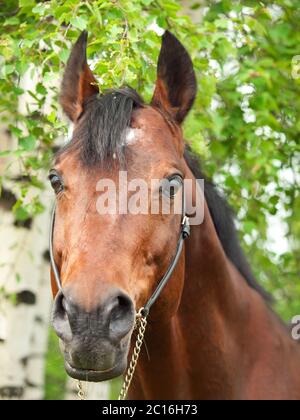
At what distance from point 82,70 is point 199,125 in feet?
4.19

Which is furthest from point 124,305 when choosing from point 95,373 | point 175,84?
point 175,84

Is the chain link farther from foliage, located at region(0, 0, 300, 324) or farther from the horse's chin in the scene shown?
foliage, located at region(0, 0, 300, 324)

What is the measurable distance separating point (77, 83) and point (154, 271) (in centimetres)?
116

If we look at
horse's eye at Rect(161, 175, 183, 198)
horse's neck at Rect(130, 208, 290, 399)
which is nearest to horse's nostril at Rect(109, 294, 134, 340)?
horse's eye at Rect(161, 175, 183, 198)

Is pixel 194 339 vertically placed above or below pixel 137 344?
below

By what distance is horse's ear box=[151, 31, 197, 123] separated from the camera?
389 cm

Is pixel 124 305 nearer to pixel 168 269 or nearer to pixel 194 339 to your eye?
pixel 168 269

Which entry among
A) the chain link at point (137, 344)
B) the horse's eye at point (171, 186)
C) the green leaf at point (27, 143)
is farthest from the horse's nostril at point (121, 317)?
the green leaf at point (27, 143)

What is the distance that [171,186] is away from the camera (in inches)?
139

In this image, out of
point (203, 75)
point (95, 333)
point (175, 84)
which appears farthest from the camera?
point (203, 75)

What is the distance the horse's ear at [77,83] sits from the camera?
12.9 ft

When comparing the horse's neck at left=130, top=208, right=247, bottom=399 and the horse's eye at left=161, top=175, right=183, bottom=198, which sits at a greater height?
the horse's eye at left=161, top=175, right=183, bottom=198

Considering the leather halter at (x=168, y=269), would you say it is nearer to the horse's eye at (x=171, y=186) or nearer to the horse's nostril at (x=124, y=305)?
the horse's eye at (x=171, y=186)

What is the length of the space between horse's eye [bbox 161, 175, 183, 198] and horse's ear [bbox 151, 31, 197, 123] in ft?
1.70
